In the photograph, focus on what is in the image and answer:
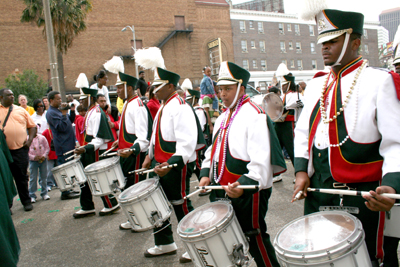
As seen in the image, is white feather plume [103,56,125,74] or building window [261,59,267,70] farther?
building window [261,59,267,70]

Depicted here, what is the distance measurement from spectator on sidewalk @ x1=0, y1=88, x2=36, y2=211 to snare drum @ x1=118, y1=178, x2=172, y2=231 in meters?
4.16

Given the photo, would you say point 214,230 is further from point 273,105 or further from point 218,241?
point 273,105

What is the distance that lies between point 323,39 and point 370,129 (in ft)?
2.19

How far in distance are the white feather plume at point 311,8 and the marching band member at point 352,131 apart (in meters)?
0.02

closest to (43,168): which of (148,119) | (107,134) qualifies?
(107,134)

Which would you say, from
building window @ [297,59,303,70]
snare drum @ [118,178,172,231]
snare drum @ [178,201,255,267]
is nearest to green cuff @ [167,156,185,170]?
snare drum @ [118,178,172,231]

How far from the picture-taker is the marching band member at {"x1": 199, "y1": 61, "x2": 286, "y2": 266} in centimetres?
282

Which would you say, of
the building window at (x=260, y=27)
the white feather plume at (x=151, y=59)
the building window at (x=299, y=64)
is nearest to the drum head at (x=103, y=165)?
the white feather plume at (x=151, y=59)

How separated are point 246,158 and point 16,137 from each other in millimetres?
5795

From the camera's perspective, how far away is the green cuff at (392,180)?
186 centimetres

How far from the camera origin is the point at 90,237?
17.0ft

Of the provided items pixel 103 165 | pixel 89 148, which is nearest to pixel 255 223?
pixel 103 165

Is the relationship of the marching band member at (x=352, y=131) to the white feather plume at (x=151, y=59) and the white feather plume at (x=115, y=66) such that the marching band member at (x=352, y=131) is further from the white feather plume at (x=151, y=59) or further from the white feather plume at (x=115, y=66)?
the white feather plume at (x=115, y=66)

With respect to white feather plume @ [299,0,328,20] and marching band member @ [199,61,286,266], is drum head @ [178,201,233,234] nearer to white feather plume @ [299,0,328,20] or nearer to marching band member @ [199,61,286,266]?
marching band member @ [199,61,286,266]
